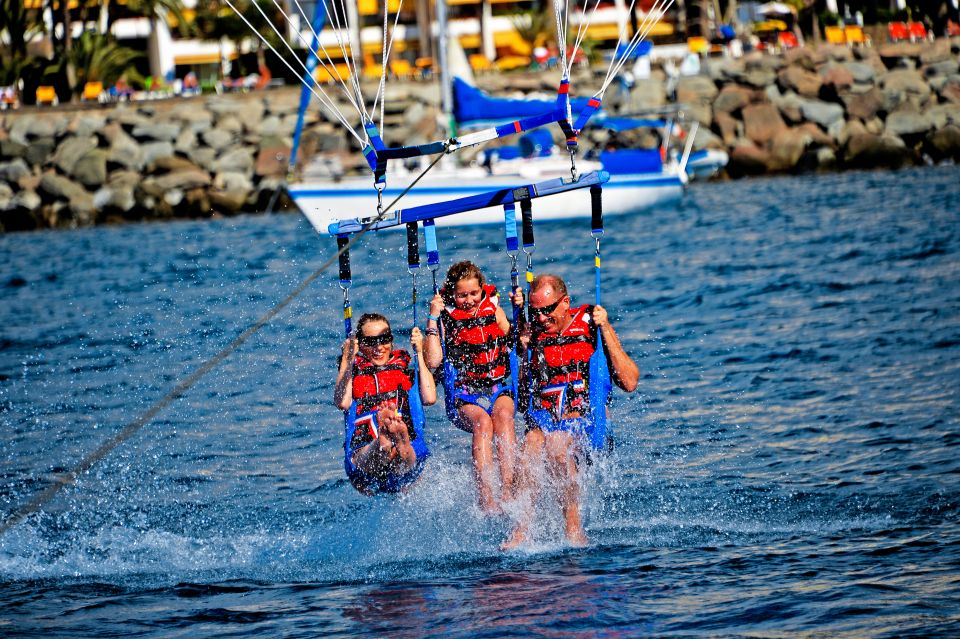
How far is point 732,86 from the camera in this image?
116ft

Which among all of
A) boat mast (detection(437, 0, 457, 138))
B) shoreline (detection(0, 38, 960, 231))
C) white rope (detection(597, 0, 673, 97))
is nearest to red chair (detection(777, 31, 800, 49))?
shoreline (detection(0, 38, 960, 231))

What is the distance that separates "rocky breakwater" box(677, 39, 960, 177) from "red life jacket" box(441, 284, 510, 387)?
2599 cm

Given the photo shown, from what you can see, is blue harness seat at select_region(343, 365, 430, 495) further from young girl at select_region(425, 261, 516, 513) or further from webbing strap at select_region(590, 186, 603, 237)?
webbing strap at select_region(590, 186, 603, 237)

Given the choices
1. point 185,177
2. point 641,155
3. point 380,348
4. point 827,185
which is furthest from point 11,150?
point 380,348

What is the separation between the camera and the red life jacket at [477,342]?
795 centimetres

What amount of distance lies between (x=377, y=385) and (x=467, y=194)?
58.9 ft

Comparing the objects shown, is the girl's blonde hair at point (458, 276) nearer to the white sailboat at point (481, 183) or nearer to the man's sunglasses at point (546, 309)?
the man's sunglasses at point (546, 309)

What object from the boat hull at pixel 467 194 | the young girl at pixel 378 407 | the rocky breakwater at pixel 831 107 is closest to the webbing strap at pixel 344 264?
the young girl at pixel 378 407

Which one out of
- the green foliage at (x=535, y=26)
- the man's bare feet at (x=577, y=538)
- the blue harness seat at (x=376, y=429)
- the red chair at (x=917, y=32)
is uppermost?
the green foliage at (x=535, y=26)

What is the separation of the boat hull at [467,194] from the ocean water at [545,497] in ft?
19.8

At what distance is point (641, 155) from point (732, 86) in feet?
31.3

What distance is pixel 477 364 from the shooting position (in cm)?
799

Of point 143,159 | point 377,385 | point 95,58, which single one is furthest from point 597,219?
point 95,58

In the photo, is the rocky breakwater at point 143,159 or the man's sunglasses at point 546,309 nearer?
the man's sunglasses at point 546,309
